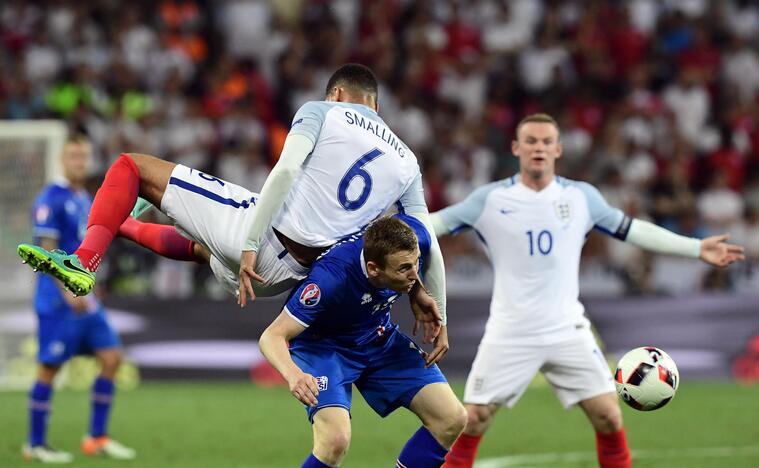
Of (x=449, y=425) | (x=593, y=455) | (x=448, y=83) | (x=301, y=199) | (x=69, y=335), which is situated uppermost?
(x=448, y=83)

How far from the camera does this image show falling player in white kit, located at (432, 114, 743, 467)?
8281mm

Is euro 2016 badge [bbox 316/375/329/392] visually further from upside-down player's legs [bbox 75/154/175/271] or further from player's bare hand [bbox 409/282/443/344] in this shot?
upside-down player's legs [bbox 75/154/175/271]

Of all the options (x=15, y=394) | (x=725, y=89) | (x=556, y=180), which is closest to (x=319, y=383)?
(x=556, y=180)

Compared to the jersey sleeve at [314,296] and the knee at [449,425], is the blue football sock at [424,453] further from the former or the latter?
the jersey sleeve at [314,296]

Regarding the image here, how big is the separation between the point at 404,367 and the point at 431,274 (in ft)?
1.80

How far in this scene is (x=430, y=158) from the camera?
1725cm

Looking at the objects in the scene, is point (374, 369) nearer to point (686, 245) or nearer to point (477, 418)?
point (477, 418)

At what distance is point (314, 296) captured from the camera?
6.71 meters

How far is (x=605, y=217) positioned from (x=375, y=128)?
81.2 inches

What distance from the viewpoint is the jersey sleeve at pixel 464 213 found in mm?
8578

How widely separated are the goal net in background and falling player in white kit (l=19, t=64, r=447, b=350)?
6.93m

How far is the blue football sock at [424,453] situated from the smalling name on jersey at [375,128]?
5.10ft

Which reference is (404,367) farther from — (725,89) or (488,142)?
(725,89)

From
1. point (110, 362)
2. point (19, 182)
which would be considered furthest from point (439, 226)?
point (19, 182)
